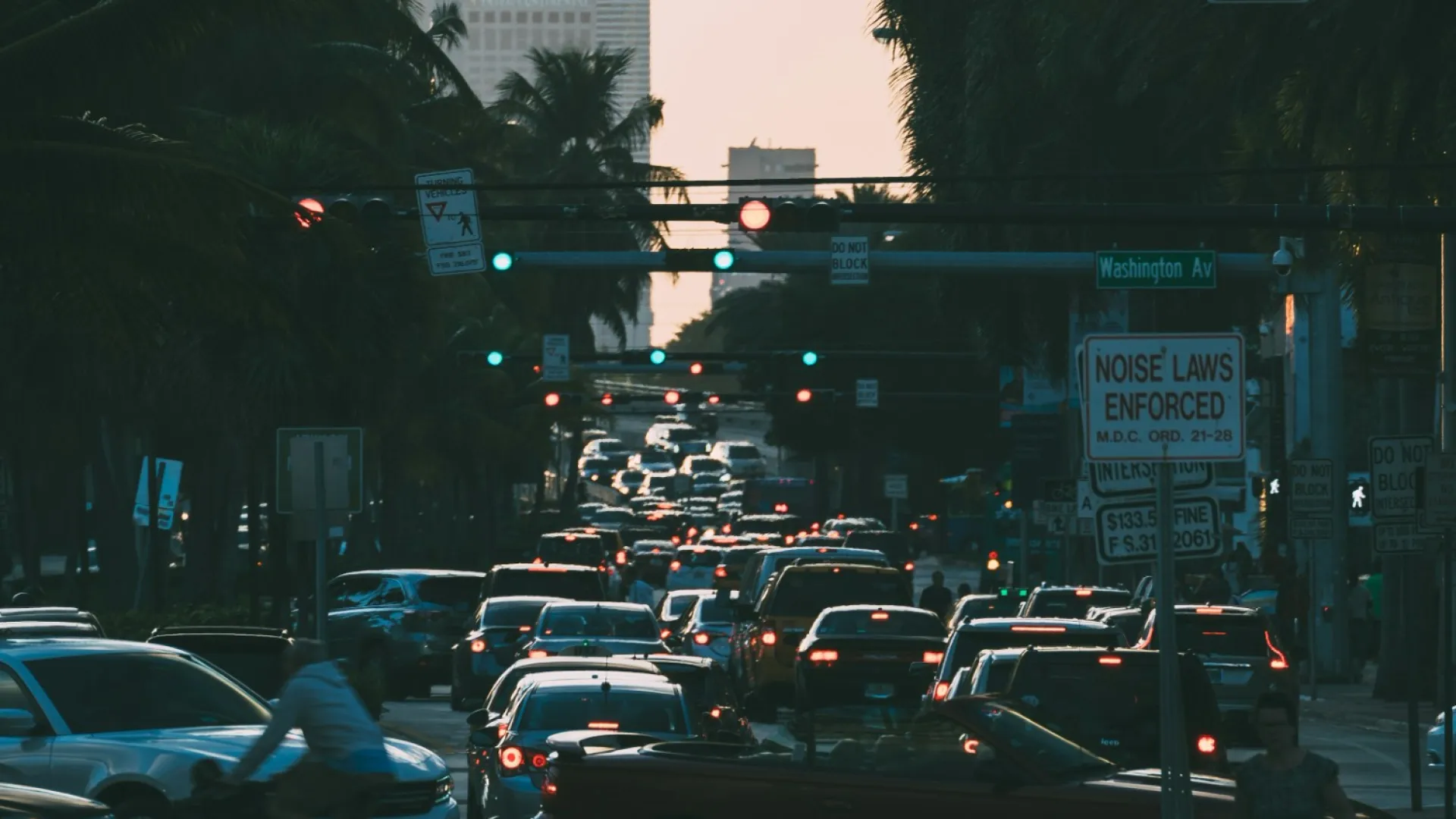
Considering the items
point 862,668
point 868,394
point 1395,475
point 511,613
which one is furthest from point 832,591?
point 868,394

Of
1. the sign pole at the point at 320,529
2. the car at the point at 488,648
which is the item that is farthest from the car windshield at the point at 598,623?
the sign pole at the point at 320,529

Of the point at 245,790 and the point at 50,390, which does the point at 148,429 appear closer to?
the point at 50,390

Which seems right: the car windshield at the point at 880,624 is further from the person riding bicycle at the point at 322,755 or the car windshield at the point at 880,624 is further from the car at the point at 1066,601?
the person riding bicycle at the point at 322,755

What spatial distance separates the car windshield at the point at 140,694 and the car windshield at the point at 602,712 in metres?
2.22

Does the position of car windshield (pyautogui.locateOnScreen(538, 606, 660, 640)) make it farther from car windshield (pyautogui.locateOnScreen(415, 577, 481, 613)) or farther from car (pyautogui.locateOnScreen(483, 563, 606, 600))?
car windshield (pyautogui.locateOnScreen(415, 577, 481, 613))

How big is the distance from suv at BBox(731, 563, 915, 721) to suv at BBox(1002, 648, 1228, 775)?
10.8 m

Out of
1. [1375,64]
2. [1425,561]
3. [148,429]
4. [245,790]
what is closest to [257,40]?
[148,429]

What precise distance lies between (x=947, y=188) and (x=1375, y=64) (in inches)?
831

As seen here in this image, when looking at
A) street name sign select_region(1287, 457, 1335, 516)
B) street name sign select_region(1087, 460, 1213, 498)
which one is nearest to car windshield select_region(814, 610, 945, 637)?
street name sign select_region(1287, 457, 1335, 516)

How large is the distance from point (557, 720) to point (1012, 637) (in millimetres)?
5532

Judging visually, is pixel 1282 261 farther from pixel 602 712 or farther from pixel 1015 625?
pixel 602 712

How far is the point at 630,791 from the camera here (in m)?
13.0

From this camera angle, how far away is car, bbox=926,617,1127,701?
20.2 m

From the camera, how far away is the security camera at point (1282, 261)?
30.9 meters
